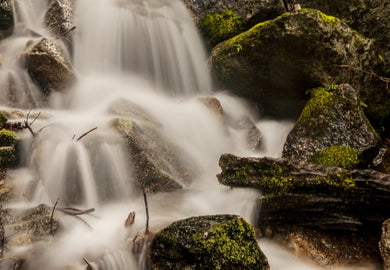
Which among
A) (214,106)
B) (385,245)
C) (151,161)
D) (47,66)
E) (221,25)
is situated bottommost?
(151,161)

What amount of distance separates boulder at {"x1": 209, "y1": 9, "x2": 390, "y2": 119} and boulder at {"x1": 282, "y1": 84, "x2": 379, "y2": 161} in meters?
0.88

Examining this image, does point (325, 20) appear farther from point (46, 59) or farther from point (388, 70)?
point (46, 59)

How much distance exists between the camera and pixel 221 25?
301 inches

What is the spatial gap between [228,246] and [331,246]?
1.46m

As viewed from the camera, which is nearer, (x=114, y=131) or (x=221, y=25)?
(x=114, y=131)

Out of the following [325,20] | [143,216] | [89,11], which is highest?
[325,20]

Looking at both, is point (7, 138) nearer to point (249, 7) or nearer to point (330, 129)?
point (330, 129)

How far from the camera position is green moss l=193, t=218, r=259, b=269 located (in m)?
2.24

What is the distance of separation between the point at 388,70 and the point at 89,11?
788 cm

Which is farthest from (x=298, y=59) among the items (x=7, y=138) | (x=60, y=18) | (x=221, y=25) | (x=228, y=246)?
(x=60, y=18)

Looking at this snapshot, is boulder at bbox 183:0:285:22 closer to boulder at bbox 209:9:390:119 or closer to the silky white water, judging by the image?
the silky white water

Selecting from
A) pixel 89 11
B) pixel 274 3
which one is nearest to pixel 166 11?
pixel 89 11

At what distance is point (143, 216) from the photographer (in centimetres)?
356

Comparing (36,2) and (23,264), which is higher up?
(36,2)
